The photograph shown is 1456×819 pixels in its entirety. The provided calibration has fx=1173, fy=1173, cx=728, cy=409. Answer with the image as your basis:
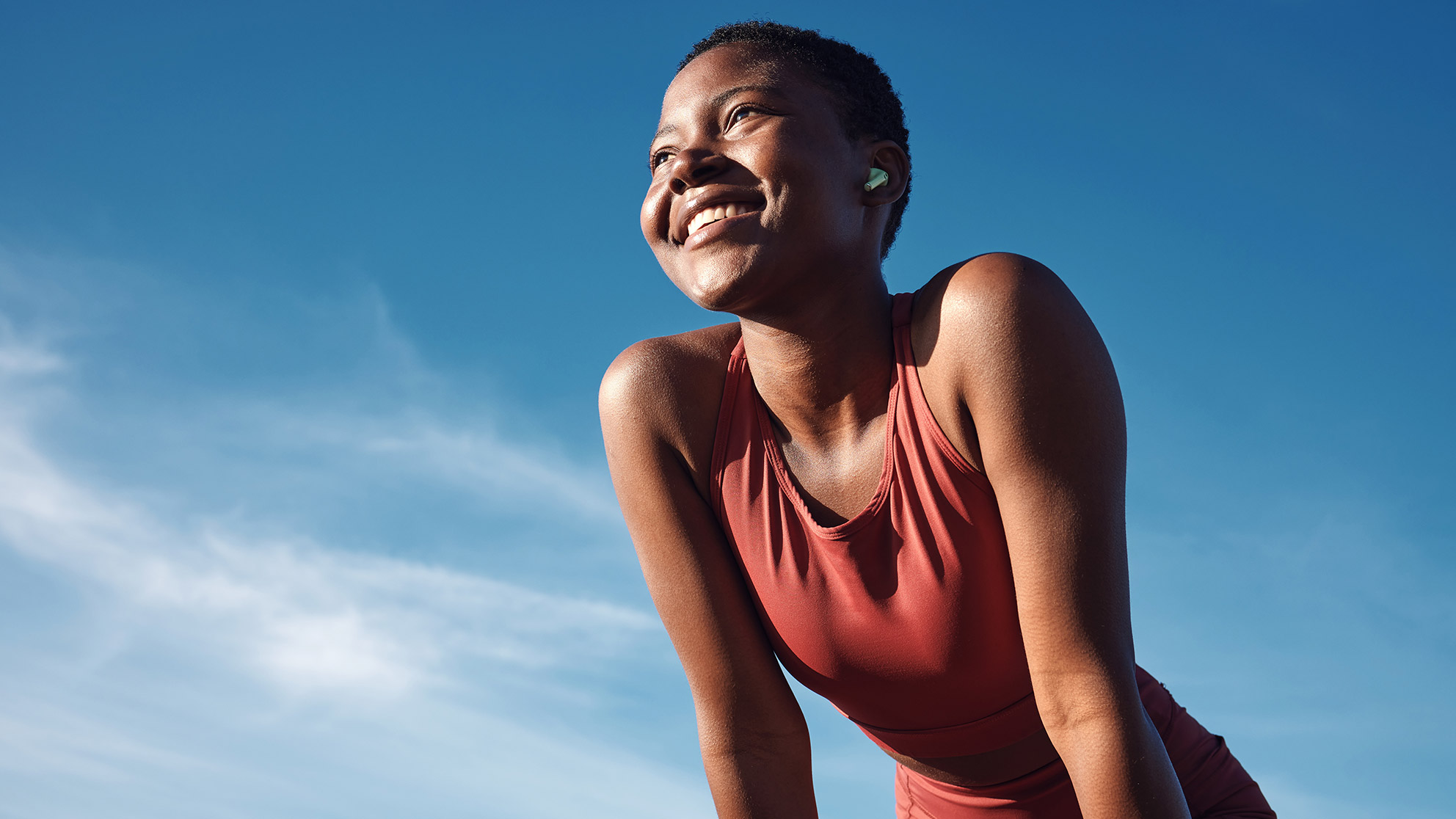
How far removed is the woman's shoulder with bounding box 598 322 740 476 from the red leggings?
1.32m

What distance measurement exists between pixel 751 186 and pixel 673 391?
73cm

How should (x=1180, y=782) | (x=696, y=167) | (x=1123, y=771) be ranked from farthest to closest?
(x=1180, y=782)
(x=696, y=167)
(x=1123, y=771)

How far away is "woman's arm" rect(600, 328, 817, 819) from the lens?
3475 millimetres

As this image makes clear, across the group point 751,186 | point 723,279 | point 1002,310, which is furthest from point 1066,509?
point 751,186

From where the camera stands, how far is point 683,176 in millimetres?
3121

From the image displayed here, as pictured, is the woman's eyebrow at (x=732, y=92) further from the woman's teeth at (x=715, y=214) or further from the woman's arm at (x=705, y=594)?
the woman's arm at (x=705, y=594)

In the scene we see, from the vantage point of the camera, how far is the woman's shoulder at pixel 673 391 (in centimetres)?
347

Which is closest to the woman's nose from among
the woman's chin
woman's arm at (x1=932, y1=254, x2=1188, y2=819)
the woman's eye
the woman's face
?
the woman's face

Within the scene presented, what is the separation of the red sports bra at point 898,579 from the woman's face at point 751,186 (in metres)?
0.35

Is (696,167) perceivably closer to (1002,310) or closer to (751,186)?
(751,186)

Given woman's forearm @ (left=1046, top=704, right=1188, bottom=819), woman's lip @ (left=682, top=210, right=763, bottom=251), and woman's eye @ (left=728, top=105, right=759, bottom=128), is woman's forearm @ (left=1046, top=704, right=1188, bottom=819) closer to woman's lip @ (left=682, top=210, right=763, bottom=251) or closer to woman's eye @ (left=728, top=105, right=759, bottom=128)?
woman's lip @ (left=682, top=210, right=763, bottom=251)

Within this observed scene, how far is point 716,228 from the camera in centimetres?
301

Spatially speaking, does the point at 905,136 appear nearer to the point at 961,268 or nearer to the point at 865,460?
the point at 961,268

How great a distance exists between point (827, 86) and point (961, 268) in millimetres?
703
